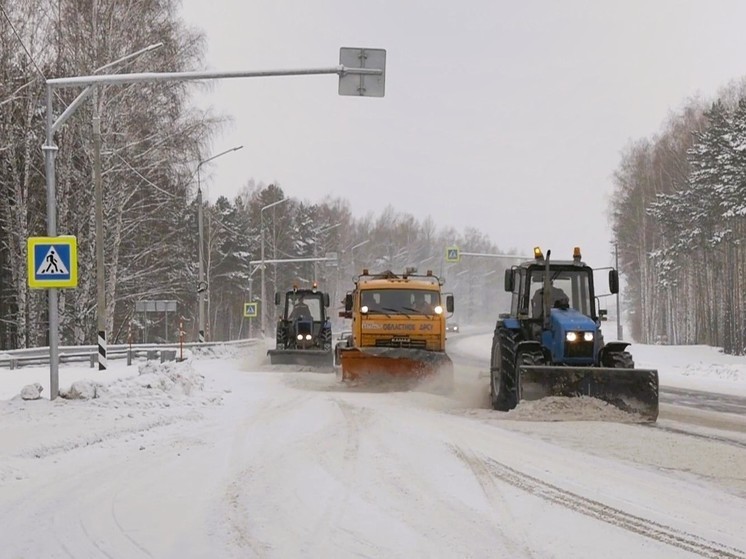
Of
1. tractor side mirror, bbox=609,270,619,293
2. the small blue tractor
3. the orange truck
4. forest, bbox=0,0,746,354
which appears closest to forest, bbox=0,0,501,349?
forest, bbox=0,0,746,354

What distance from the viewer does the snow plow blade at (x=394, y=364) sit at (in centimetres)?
1550

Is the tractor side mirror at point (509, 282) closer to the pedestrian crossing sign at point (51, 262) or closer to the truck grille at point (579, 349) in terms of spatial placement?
the truck grille at point (579, 349)

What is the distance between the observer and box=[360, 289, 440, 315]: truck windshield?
55.0 ft

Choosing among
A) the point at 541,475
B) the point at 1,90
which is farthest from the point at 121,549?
the point at 1,90

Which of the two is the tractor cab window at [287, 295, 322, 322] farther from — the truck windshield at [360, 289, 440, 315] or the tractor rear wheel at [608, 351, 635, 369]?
the tractor rear wheel at [608, 351, 635, 369]

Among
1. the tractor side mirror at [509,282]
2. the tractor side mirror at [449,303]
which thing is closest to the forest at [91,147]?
the tractor side mirror at [449,303]

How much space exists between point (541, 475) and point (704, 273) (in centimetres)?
4222

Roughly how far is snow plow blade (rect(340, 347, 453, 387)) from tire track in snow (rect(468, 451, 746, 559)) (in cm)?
838

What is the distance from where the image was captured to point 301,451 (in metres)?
8.11

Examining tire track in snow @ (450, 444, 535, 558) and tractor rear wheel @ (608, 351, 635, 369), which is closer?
tire track in snow @ (450, 444, 535, 558)

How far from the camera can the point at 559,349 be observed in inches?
449

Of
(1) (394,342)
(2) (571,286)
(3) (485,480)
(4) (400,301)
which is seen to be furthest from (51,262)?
(3) (485,480)

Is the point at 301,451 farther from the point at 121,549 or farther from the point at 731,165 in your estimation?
the point at 731,165

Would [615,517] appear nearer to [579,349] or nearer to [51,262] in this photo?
[579,349]
